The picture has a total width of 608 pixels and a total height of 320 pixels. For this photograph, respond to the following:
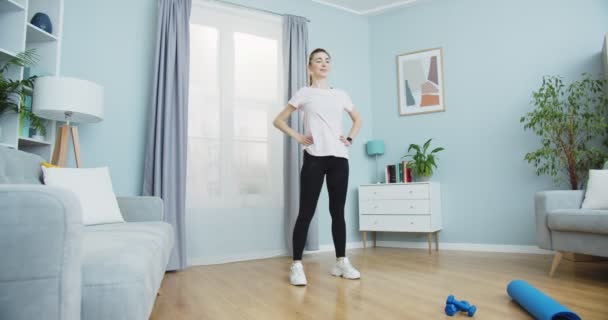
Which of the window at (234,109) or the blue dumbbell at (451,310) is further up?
the window at (234,109)

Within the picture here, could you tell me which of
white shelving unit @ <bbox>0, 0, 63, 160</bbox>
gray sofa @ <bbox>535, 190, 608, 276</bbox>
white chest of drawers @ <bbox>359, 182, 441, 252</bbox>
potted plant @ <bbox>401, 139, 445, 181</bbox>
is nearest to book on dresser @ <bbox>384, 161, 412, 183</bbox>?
potted plant @ <bbox>401, 139, 445, 181</bbox>

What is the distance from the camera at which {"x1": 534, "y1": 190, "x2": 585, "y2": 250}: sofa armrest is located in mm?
2326

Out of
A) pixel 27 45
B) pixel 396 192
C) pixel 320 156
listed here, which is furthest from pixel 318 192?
pixel 27 45

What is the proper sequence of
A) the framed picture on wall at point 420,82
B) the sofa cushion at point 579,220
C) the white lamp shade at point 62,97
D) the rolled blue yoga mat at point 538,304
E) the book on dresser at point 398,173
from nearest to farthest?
the rolled blue yoga mat at point 538,304, the sofa cushion at point 579,220, the white lamp shade at point 62,97, the book on dresser at point 398,173, the framed picture on wall at point 420,82

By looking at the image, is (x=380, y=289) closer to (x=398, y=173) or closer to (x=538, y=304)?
(x=538, y=304)

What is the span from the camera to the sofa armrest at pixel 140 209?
A: 214 centimetres

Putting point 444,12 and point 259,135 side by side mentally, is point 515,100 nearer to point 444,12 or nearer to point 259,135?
point 444,12

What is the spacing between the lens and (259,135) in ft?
11.4

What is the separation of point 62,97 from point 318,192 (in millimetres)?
1602

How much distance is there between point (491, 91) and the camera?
3.65 m

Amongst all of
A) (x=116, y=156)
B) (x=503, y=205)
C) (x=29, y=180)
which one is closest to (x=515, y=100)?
(x=503, y=205)

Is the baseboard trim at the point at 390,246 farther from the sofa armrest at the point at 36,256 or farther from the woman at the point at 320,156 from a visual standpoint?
the sofa armrest at the point at 36,256

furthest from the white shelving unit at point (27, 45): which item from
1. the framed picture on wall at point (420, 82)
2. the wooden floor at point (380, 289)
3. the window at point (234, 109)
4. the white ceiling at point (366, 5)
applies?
the framed picture on wall at point (420, 82)

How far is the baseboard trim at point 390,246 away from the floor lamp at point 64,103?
49.1 inches
